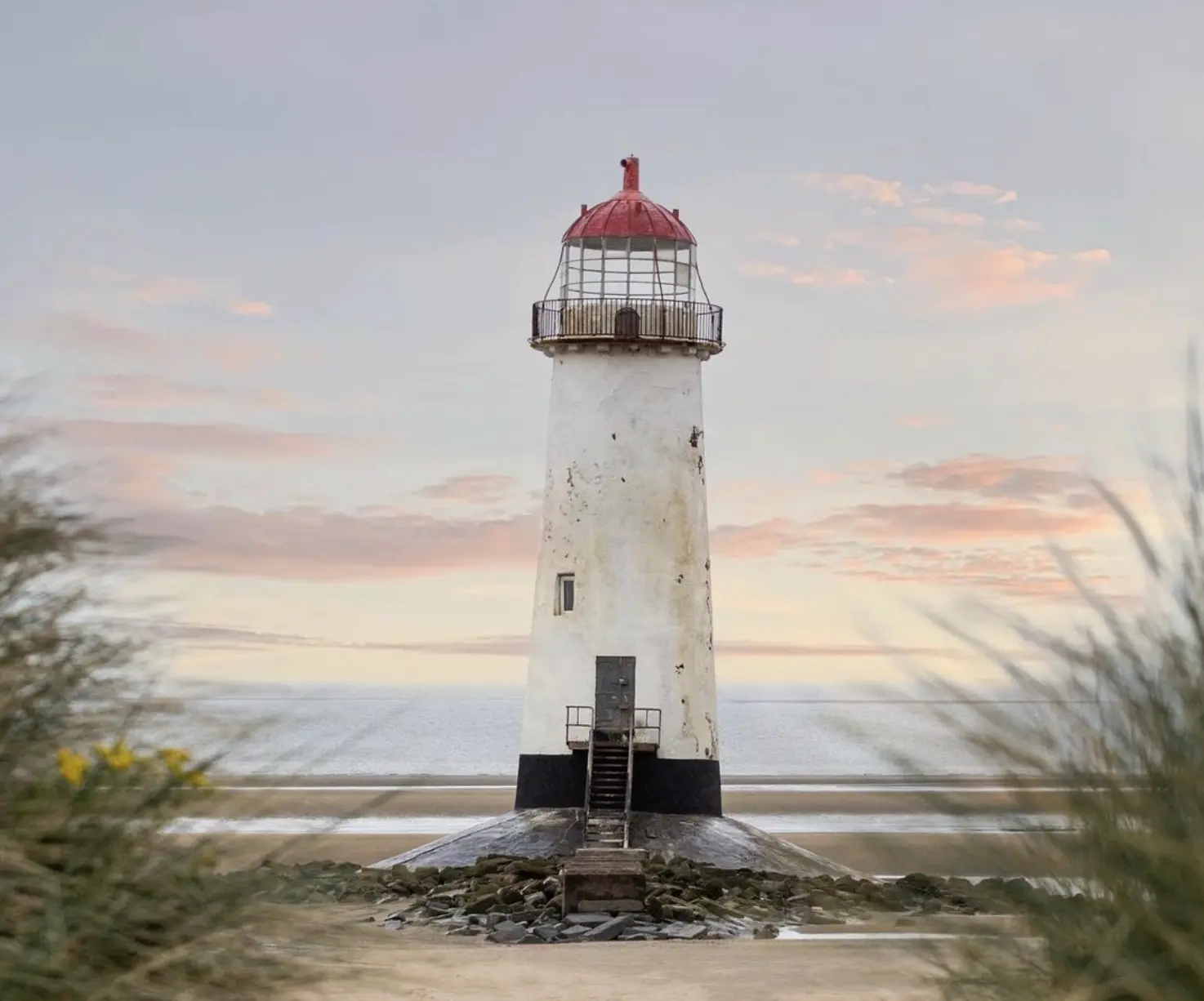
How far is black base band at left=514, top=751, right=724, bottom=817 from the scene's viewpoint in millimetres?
21250

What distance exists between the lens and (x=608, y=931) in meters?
17.1

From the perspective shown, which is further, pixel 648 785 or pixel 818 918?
pixel 648 785

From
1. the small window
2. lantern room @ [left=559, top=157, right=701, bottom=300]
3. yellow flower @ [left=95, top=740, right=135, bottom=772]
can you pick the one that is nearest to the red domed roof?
lantern room @ [left=559, top=157, right=701, bottom=300]

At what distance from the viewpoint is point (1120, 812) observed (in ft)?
13.9

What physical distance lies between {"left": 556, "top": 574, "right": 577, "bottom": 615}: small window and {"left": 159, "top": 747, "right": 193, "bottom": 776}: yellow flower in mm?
16403

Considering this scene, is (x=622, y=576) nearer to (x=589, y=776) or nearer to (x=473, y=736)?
(x=589, y=776)

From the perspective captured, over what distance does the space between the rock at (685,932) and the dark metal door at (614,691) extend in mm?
4186

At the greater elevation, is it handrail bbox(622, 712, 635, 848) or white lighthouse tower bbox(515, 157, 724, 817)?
white lighthouse tower bbox(515, 157, 724, 817)

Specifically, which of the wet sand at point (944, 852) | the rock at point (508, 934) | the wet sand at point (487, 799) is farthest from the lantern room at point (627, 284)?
the wet sand at point (944, 852)

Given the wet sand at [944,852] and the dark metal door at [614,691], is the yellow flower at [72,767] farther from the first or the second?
the dark metal door at [614,691]

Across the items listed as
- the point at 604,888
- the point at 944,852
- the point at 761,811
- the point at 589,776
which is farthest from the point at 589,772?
the point at 761,811

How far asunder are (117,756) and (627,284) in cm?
1793

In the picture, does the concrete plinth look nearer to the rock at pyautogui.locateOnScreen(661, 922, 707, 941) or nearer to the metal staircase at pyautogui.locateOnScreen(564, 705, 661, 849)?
the rock at pyautogui.locateOnScreen(661, 922, 707, 941)

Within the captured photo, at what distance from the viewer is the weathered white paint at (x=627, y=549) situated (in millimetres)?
21406
